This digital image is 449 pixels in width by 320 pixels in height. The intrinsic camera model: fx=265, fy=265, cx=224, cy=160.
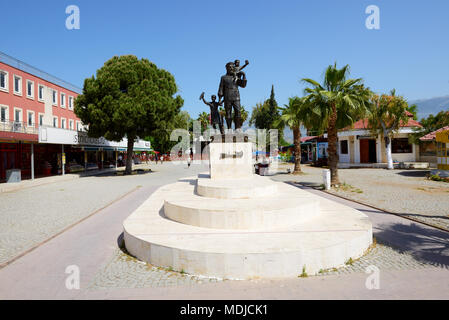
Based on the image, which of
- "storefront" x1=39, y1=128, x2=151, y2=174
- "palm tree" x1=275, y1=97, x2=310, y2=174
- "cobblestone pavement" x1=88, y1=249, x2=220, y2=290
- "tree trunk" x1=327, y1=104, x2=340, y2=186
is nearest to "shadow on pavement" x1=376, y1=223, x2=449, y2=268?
Answer: "cobblestone pavement" x1=88, y1=249, x2=220, y2=290

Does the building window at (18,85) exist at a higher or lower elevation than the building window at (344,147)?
higher

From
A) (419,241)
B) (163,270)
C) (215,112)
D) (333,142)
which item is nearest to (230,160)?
(215,112)

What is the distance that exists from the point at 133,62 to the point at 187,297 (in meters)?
24.8

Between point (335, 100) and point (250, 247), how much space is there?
1130 centimetres

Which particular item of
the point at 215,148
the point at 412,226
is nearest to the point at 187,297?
the point at 412,226

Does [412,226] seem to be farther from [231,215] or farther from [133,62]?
[133,62]

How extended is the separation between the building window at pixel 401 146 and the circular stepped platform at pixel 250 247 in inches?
1150

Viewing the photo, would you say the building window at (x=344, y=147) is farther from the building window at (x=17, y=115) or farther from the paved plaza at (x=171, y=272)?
the building window at (x=17, y=115)

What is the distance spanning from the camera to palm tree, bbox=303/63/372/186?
1313 centimetres

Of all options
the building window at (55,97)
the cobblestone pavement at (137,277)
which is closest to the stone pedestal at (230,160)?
the cobblestone pavement at (137,277)

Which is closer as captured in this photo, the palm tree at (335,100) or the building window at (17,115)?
the palm tree at (335,100)

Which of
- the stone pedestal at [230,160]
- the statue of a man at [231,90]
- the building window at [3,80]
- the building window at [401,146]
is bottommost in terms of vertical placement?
the stone pedestal at [230,160]

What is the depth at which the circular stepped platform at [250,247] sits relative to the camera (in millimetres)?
4070

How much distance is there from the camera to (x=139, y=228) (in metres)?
5.65
